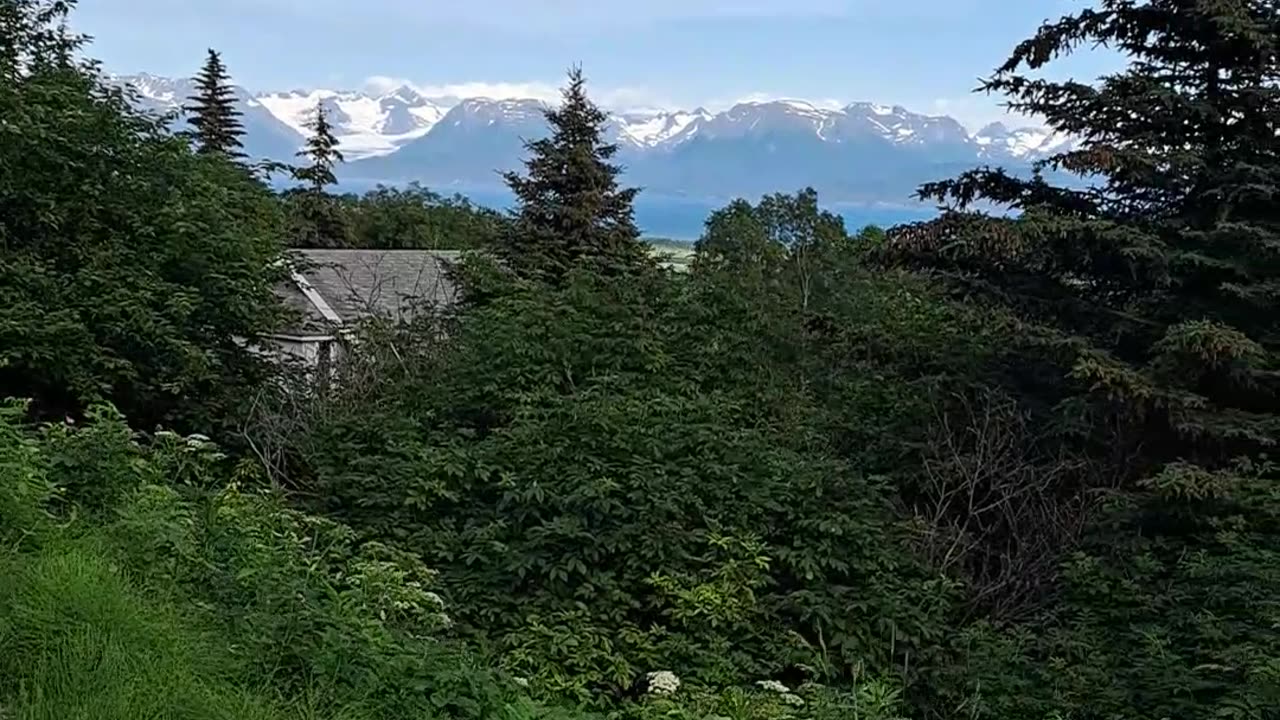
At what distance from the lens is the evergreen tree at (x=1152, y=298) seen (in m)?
4.77

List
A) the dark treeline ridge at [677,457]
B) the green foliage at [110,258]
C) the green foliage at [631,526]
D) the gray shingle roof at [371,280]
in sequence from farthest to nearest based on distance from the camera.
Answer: the gray shingle roof at [371,280]
the green foliage at [110,258]
the green foliage at [631,526]
the dark treeline ridge at [677,457]

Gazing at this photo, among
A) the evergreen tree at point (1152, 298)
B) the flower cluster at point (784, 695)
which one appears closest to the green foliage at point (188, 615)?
the flower cluster at point (784, 695)

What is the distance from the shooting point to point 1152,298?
5.95m

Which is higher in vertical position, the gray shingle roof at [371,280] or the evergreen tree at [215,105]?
the evergreen tree at [215,105]

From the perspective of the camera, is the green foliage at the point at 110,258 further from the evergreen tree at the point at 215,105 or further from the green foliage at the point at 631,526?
the evergreen tree at the point at 215,105

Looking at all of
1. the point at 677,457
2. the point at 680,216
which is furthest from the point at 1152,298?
the point at 680,216

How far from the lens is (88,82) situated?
823 cm

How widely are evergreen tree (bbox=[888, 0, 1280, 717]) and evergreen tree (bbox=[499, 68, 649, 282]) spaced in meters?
10.9

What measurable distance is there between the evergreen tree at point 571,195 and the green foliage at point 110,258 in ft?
29.3

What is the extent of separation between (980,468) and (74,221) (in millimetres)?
6624

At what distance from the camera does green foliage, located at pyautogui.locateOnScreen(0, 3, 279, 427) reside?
267 inches

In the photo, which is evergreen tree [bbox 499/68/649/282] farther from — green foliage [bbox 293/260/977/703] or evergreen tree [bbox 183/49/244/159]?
evergreen tree [bbox 183/49/244/159]

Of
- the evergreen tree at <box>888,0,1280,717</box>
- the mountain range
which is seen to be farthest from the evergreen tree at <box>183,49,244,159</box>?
the evergreen tree at <box>888,0,1280,717</box>

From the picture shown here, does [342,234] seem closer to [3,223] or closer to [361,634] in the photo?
[3,223]
